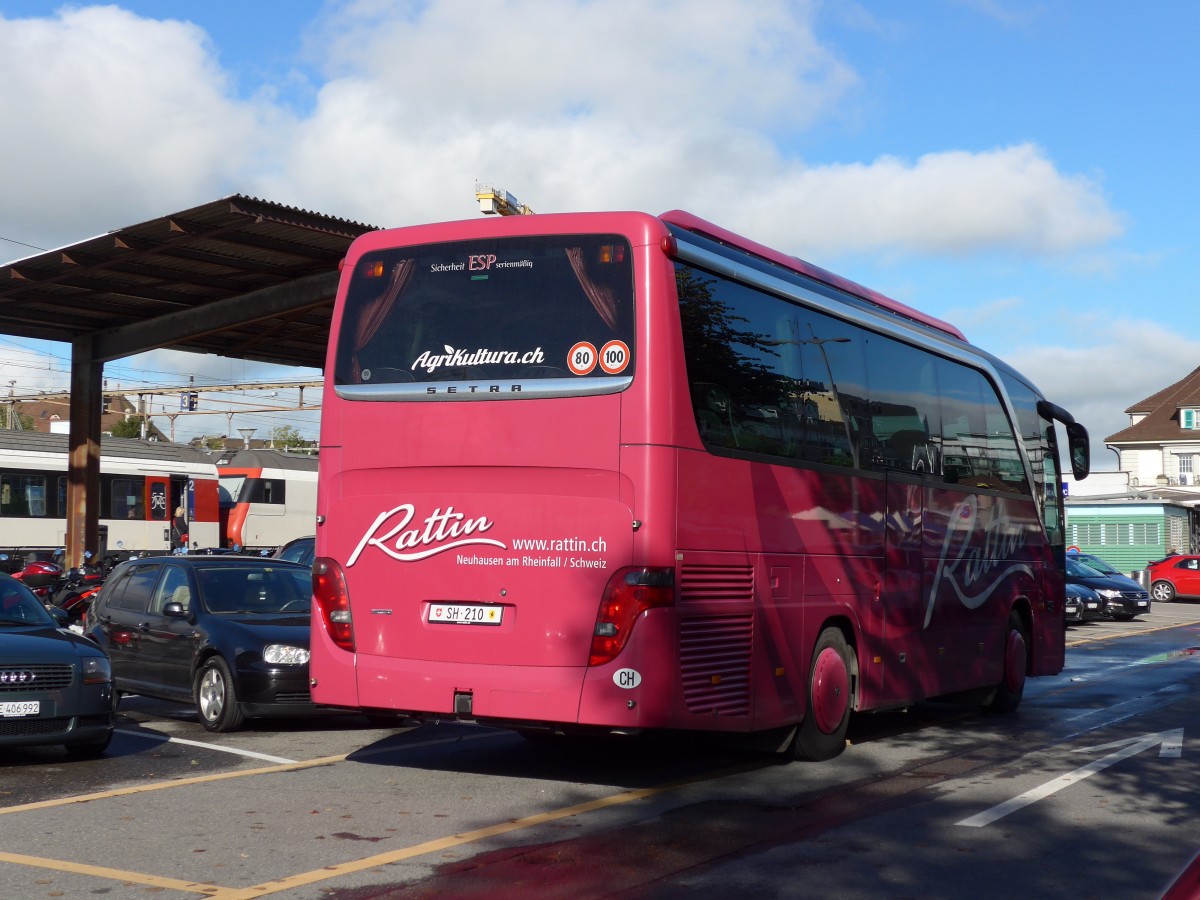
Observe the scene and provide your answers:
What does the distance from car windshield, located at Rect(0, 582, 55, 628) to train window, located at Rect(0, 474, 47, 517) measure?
28884mm

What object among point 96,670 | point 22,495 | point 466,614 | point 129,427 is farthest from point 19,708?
point 129,427

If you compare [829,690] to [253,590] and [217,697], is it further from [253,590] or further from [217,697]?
[253,590]

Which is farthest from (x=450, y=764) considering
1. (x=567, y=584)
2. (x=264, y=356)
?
(x=264, y=356)

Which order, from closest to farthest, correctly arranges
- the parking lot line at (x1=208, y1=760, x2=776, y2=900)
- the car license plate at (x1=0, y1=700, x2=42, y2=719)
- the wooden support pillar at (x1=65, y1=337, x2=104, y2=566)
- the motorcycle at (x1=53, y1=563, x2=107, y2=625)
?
the parking lot line at (x1=208, y1=760, x2=776, y2=900)
the car license plate at (x1=0, y1=700, x2=42, y2=719)
the motorcycle at (x1=53, y1=563, x2=107, y2=625)
the wooden support pillar at (x1=65, y1=337, x2=104, y2=566)

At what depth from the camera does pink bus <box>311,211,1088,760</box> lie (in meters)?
8.41

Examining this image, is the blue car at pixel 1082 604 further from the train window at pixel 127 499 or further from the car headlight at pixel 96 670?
the train window at pixel 127 499

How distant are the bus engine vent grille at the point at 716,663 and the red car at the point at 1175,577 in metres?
39.5

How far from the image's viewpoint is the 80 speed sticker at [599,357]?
8.52 meters

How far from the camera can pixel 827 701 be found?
10.2 meters

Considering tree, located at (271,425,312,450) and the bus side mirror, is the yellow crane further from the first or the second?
tree, located at (271,425,312,450)

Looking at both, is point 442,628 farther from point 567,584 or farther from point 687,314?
point 687,314

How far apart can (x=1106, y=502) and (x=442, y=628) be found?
55.5 meters

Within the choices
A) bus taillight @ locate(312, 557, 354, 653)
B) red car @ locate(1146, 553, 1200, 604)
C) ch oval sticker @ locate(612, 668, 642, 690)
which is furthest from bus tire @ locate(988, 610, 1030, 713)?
red car @ locate(1146, 553, 1200, 604)

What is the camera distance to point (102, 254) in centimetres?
2188
